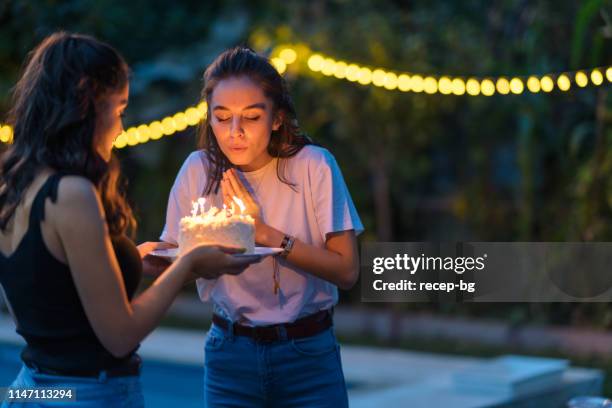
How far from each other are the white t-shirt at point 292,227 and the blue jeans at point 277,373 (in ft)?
0.23

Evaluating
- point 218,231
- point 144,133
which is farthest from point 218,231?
point 144,133

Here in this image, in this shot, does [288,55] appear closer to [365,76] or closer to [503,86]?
[365,76]

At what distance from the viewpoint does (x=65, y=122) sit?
215 cm

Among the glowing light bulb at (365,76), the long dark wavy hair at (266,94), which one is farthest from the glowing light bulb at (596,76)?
the long dark wavy hair at (266,94)

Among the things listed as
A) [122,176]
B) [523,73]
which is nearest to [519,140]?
[523,73]

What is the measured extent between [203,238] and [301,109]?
26.2 feet

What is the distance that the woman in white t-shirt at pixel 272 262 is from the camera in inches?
108

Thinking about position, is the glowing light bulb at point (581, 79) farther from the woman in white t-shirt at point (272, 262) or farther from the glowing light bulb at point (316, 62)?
the woman in white t-shirt at point (272, 262)

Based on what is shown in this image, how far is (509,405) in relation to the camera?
523 centimetres

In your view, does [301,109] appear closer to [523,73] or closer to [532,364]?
[523,73]

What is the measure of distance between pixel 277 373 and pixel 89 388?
672 mm

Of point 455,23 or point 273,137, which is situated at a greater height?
point 455,23

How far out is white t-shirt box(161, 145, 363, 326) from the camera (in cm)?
276

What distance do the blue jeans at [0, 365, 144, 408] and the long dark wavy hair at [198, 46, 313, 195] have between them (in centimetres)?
75
